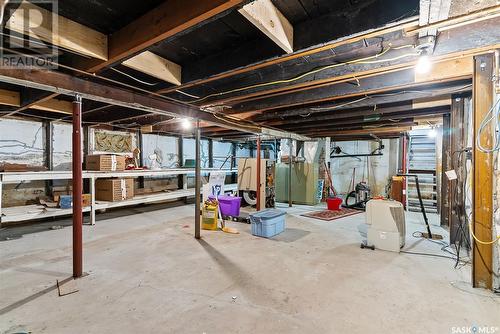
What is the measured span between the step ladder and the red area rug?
1.46m

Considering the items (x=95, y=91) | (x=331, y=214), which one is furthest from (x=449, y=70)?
(x=95, y=91)

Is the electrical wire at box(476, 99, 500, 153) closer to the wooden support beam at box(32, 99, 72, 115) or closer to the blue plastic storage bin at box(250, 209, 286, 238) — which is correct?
the blue plastic storage bin at box(250, 209, 286, 238)

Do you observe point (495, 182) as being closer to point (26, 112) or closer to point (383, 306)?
point (383, 306)

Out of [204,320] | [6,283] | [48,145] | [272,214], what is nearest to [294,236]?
[272,214]

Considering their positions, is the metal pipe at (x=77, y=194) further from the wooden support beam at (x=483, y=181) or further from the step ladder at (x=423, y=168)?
the step ladder at (x=423, y=168)

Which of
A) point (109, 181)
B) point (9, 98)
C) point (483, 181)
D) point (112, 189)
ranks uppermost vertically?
point (9, 98)

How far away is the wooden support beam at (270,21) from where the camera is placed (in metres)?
1.49

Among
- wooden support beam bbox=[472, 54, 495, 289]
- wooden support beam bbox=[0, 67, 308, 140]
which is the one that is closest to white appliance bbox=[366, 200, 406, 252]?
wooden support beam bbox=[472, 54, 495, 289]

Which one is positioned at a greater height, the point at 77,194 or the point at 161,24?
the point at 161,24

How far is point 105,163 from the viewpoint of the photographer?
4.64m

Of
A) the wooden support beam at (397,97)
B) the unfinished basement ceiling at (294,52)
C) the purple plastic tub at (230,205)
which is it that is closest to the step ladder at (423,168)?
the wooden support beam at (397,97)

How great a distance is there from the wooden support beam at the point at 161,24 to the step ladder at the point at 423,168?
6108 millimetres

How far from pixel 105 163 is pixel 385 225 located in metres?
4.93

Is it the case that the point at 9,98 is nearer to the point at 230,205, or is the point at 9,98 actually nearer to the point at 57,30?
the point at 57,30
